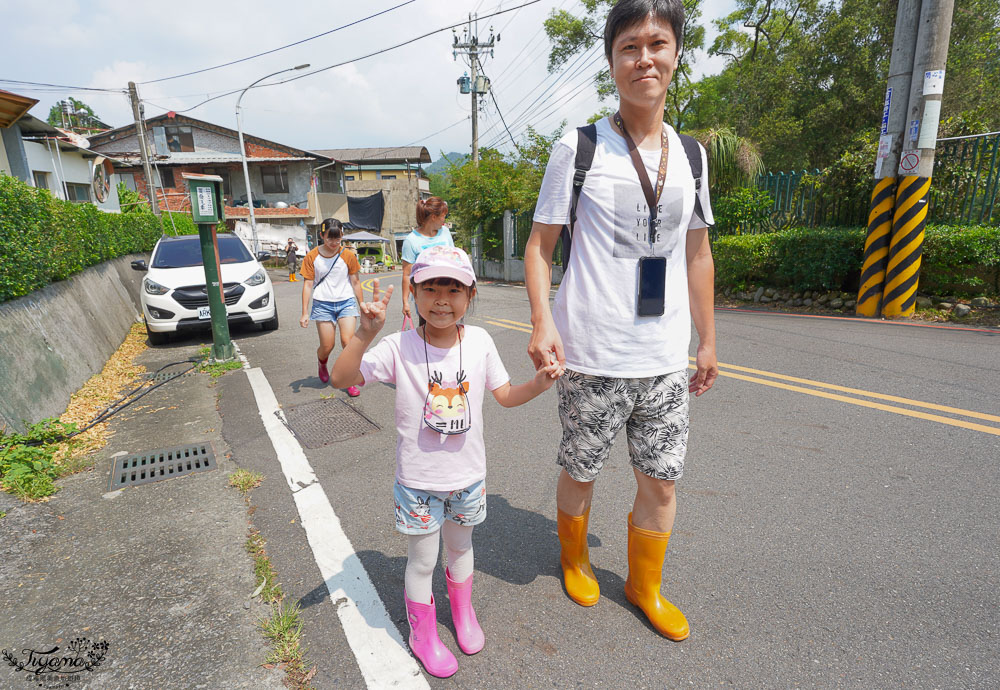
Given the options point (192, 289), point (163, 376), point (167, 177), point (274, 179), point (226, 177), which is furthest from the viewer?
point (274, 179)

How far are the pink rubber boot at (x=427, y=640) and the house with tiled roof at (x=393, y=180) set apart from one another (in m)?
41.1

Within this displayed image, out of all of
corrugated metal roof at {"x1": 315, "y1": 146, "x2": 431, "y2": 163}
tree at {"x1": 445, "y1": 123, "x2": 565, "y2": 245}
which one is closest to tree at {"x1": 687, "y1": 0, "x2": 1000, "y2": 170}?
tree at {"x1": 445, "y1": 123, "x2": 565, "y2": 245}

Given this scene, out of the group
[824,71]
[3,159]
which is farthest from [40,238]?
[824,71]

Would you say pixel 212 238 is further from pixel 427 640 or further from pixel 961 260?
pixel 961 260

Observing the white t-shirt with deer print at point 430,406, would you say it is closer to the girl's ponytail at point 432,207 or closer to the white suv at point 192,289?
the girl's ponytail at point 432,207

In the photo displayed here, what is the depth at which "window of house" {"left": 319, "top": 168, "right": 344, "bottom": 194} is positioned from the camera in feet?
124

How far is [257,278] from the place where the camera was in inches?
343

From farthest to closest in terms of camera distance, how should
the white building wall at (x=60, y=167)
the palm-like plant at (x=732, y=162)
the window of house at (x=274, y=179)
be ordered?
the window of house at (x=274, y=179), the white building wall at (x=60, y=167), the palm-like plant at (x=732, y=162)

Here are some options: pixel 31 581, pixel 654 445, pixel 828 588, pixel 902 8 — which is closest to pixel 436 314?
pixel 654 445

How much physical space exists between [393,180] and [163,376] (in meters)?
40.7

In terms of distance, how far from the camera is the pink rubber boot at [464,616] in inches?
82.0

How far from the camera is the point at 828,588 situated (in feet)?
7.74

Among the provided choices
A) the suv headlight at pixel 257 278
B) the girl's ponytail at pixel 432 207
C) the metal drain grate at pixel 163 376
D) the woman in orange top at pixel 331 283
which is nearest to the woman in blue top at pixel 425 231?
the girl's ponytail at pixel 432 207

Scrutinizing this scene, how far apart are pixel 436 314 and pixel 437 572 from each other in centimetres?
137
